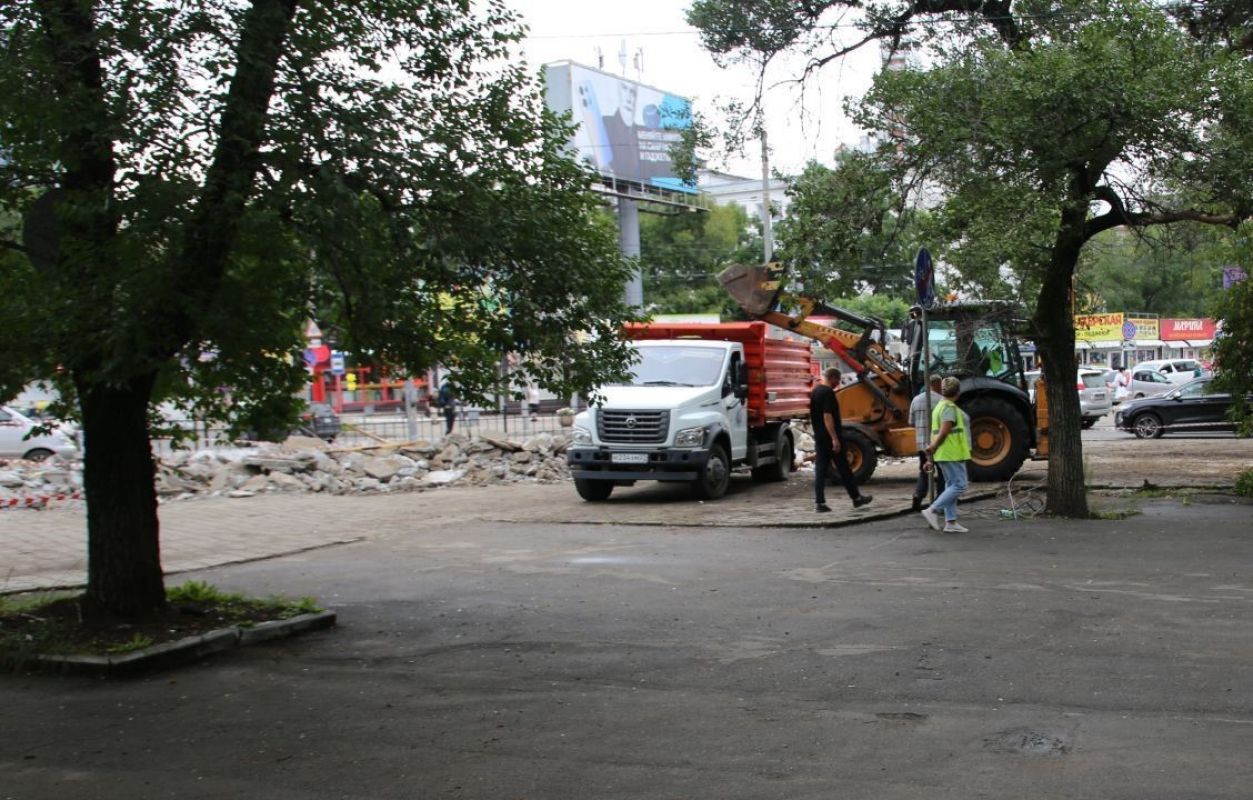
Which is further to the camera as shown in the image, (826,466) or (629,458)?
(629,458)

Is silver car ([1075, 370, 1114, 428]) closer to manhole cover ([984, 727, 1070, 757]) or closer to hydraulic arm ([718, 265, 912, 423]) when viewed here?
hydraulic arm ([718, 265, 912, 423])

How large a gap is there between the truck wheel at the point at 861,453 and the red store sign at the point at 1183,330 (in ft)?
194

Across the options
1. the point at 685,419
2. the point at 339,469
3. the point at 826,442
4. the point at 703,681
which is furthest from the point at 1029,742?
the point at 339,469

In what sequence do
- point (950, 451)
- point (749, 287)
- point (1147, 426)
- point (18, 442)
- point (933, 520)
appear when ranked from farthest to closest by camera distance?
point (1147, 426)
point (18, 442)
point (749, 287)
point (933, 520)
point (950, 451)

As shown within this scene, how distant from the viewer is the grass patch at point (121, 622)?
25.6ft

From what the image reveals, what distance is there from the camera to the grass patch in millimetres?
7801

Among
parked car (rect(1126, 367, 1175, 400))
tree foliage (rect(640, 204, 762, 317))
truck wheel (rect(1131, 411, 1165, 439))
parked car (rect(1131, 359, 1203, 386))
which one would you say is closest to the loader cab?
truck wheel (rect(1131, 411, 1165, 439))

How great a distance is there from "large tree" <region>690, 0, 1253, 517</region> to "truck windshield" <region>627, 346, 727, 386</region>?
5446mm

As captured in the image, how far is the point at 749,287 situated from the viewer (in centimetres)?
1986

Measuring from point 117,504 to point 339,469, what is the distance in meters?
15.0

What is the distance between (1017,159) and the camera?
12.2 meters

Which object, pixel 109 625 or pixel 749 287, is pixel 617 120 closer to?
pixel 749 287

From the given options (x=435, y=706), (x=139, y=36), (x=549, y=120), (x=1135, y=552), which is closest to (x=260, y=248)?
(x=139, y=36)

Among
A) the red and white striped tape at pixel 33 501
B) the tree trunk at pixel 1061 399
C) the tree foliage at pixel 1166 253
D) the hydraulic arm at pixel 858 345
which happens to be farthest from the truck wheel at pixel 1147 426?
the red and white striped tape at pixel 33 501
